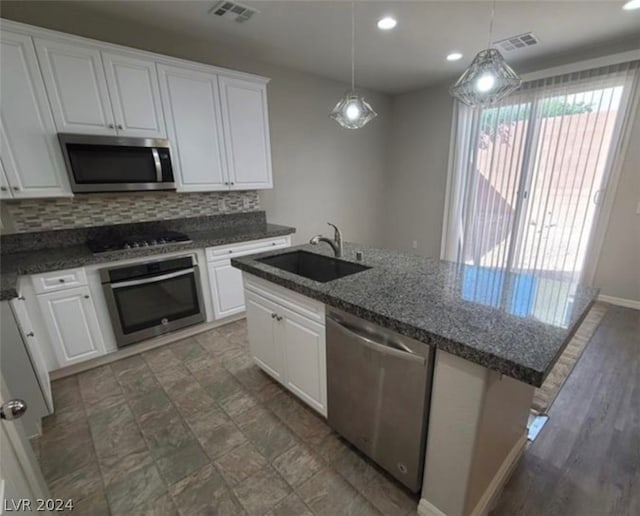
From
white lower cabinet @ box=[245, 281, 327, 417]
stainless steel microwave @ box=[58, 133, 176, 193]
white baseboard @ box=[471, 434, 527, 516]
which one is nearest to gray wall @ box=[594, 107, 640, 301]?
white baseboard @ box=[471, 434, 527, 516]

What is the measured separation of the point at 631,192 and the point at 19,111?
216 inches

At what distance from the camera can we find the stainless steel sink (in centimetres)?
199

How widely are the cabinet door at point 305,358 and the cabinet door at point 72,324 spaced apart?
1.59 meters

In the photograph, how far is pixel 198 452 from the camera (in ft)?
5.39

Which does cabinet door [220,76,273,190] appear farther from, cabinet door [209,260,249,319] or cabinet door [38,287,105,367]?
cabinet door [38,287,105,367]

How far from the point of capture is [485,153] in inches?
155

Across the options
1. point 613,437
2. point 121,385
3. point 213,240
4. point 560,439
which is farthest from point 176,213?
point 613,437

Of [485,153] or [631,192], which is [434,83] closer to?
[485,153]

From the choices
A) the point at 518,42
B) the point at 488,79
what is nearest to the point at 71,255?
the point at 488,79

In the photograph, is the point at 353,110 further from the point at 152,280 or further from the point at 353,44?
the point at 152,280

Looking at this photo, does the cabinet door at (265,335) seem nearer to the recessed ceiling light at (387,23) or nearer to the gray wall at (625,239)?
the recessed ceiling light at (387,23)

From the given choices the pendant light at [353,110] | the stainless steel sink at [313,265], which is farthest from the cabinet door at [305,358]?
the pendant light at [353,110]

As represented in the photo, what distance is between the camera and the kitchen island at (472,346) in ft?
3.18

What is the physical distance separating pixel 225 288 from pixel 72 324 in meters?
1.19
